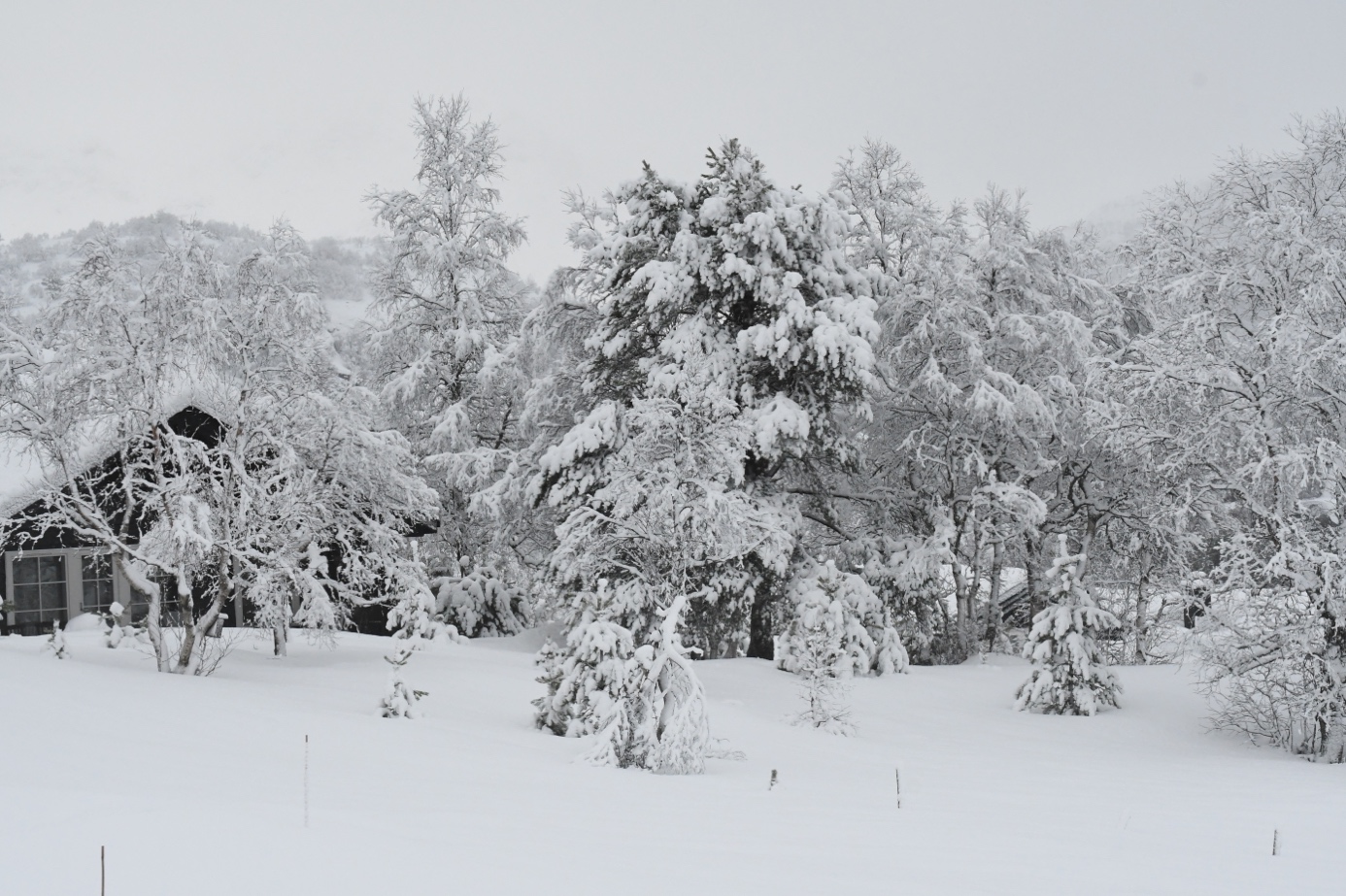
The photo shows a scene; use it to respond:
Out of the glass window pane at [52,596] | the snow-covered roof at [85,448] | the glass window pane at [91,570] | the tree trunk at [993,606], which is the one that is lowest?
the tree trunk at [993,606]

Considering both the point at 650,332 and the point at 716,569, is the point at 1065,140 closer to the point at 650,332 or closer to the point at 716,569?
the point at 650,332

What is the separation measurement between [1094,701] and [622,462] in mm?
8605

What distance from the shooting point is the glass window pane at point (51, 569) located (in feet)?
70.7

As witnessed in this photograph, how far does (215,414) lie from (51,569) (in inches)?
319

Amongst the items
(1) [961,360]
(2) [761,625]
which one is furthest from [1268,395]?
(2) [761,625]

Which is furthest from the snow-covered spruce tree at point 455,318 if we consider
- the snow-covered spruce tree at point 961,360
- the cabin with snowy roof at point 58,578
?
the snow-covered spruce tree at point 961,360

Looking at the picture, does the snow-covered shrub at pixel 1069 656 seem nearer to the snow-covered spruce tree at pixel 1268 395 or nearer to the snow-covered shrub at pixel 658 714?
the snow-covered spruce tree at pixel 1268 395

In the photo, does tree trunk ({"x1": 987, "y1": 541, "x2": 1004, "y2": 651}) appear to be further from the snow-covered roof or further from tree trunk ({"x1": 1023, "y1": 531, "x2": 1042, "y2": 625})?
the snow-covered roof

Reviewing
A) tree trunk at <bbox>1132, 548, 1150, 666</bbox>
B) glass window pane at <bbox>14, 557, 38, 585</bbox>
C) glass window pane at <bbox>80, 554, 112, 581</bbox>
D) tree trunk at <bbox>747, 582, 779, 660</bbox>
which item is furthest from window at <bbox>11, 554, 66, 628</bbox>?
tree trunk at <bbox>1132, 548, 1150, 666</bbox>

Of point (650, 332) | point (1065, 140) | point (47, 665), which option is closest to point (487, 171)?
point (650, 332)

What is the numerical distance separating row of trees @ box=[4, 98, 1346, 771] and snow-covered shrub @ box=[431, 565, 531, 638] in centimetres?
8

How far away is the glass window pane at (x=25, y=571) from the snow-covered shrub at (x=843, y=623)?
1473 centimetres

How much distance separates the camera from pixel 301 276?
17375 millimetres

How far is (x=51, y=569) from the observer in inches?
852
